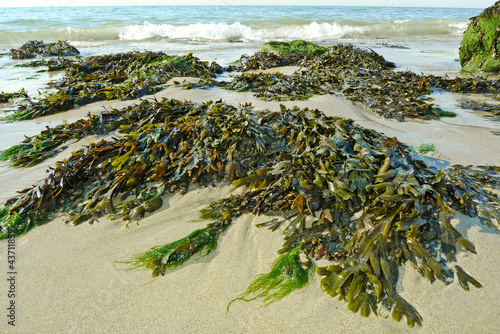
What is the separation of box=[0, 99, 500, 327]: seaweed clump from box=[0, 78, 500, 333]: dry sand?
8 cm

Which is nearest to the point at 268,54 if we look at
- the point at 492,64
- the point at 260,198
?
the point at 492,64

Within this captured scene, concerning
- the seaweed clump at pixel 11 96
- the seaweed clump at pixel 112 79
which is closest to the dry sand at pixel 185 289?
the seaweed clump at pixel 112 79

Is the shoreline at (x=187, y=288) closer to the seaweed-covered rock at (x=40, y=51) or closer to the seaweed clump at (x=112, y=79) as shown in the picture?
the seaweed clump at (x=112, y=79)

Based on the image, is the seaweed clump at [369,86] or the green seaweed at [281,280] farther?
the seaweed clump at [369,86]

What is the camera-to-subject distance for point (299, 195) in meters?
2.34

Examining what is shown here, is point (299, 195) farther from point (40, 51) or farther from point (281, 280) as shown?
point (40, 51)

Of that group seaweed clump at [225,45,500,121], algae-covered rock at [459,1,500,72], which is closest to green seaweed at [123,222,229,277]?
seaweed clump at [225,45,500,121]

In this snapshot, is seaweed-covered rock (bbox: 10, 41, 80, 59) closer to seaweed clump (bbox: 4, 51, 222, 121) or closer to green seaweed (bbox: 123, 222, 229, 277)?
seaweed clump (bbox: 4, 51, 222, 121)

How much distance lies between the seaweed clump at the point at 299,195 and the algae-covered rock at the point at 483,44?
6.60m

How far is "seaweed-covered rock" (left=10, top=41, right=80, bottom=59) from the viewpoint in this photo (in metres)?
11.3

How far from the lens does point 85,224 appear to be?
2.52 meters

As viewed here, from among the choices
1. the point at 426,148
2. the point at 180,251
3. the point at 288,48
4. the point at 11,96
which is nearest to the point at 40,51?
the point at 11,96

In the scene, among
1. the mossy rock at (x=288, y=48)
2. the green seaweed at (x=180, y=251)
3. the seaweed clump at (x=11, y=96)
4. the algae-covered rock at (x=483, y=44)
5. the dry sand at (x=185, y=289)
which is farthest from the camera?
the mossy rock at (x=288, y=48)

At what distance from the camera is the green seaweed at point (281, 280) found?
1842mm
